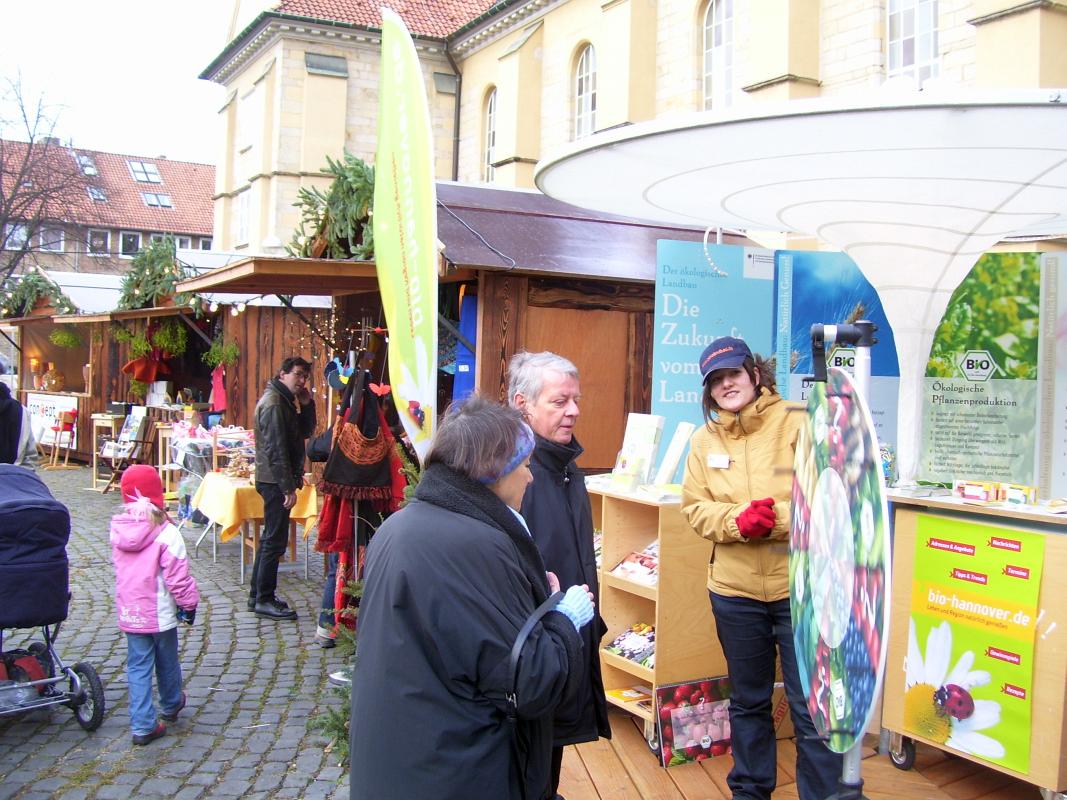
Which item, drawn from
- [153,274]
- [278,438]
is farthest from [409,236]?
[153,274]

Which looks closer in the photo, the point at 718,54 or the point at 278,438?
the point at 278,438

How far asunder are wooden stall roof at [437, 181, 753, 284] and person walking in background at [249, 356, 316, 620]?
6.25 ft

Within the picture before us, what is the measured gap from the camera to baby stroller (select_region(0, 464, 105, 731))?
4.61 m

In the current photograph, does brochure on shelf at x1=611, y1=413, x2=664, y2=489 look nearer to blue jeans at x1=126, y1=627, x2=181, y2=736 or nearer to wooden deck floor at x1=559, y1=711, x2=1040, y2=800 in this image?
wooden deck floor at x1=559, y1=711, x2=1040, y2=800

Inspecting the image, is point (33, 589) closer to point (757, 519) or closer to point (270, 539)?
point (270, 539)

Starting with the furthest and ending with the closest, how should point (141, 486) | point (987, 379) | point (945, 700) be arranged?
point (141, 486)
point (987, 379)
point (945, 700)

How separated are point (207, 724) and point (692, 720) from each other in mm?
2596

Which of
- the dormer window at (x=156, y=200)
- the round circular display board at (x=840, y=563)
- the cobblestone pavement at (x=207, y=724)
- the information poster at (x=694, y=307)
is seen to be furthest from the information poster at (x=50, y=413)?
the dormer window at (x=156, y=200)

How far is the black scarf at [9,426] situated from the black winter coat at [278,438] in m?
1.74

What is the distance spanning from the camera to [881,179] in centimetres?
335

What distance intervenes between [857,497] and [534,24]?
77.0ft

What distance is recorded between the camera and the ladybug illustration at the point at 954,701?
3885 mm

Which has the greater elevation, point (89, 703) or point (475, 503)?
point (475, 503)

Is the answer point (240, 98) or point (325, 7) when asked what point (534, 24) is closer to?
point (325, 7)
